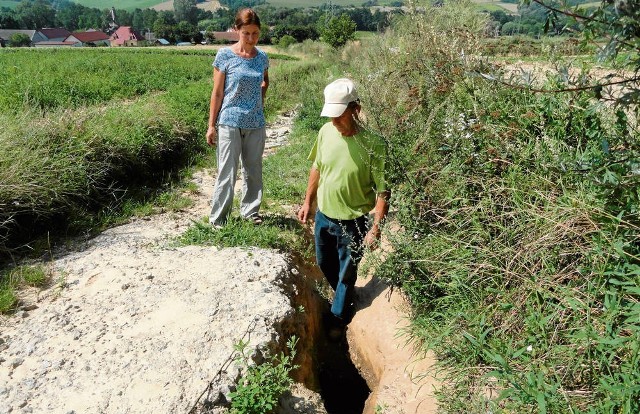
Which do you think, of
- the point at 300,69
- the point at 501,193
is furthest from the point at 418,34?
the point at 300,69

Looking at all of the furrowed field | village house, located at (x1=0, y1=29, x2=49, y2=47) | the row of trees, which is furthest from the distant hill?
the furrowed field

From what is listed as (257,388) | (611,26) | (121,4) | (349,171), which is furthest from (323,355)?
(121,4)

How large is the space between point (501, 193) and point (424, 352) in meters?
1.20

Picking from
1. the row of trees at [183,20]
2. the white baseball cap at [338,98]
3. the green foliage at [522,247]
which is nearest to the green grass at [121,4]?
the row of trees at [183,20]

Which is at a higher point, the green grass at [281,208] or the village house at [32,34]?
the village house at [32,34]

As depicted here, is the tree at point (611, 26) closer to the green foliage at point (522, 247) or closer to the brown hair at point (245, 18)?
the green foliage at point (522, 247)

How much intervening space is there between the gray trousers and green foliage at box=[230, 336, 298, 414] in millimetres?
1808

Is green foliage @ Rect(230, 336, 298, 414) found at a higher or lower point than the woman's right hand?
lower

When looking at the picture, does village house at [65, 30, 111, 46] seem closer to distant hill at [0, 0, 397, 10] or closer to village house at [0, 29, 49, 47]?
village house at [0, 29, 49, 47]

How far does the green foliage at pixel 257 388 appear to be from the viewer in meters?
2.52

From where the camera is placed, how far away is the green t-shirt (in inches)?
130

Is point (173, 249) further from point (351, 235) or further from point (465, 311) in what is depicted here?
point (465, 311)

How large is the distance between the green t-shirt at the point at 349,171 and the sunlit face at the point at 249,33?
1187 mm

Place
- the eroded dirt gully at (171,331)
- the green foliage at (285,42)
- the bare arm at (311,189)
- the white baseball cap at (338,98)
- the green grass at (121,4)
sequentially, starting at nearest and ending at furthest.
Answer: the eroded dirt gully at (171,331), the white baseball cap at (338,98), the bare arm at (311,189), the green foliage at (285,42), the green grass at (121,4)
